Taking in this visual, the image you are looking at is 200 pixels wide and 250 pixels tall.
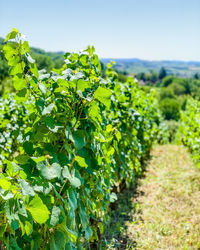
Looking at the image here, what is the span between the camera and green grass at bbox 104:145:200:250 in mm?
3098

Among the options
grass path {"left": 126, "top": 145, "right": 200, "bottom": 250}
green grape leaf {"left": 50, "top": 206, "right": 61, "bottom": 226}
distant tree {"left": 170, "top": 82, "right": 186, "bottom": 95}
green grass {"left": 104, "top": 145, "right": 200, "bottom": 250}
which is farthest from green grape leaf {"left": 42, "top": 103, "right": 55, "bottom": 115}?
distant tree {"left": 170, "top": 82, "right": 186, "bottom": 95}

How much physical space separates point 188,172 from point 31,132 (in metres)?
5.32

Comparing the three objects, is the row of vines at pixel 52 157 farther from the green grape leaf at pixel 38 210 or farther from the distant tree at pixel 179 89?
the distant tree at pixel 179 89

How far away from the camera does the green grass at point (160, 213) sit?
10.2ft

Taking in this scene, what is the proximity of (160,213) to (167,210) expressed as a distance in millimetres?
197

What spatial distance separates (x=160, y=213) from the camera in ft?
12.9

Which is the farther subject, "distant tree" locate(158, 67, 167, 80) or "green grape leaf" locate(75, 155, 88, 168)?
"distant tree" locate(158, 67, 167, 80)

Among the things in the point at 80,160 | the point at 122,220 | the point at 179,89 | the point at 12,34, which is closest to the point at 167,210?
the point at 122,220

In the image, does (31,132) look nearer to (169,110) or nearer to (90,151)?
(90,151)

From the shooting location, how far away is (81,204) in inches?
65.4

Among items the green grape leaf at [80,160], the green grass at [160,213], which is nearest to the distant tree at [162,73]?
the green grass at [160,213]

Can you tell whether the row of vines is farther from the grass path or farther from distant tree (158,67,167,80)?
distant tree (158,67,167,80)

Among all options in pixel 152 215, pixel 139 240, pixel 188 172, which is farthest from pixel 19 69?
pixel 188 172

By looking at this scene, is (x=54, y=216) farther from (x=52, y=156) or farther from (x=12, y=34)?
(x=12, y=34)
